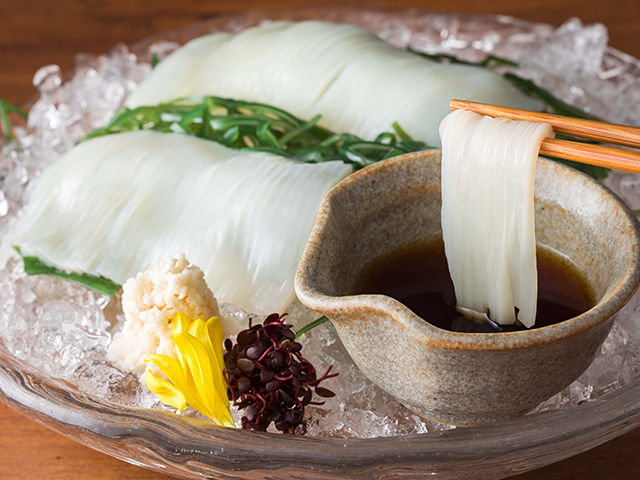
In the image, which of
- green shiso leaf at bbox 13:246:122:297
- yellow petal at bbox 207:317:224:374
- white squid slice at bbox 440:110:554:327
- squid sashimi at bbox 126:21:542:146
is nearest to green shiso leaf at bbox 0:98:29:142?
squid sashimi at bbox 126:21:542:146

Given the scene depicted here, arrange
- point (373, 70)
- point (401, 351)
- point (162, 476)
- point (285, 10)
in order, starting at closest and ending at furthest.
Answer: point (401, 351) < point (162, 476) < point (373, 70) < point (285, 10)

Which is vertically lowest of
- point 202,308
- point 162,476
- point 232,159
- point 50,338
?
point 162,476

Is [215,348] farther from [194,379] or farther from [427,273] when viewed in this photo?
[427,273]

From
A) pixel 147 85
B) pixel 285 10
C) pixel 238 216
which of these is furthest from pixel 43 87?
pixel 238 216

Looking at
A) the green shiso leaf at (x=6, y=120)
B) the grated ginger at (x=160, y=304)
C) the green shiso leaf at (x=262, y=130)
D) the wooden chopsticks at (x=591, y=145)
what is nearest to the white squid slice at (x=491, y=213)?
the wooden chopsticks at (x=591, y=145)

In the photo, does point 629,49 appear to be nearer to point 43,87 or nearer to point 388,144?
point 388,144

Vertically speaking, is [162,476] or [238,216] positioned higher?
[238,216]

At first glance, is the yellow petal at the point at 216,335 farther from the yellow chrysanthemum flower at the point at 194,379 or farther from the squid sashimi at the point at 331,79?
the squid sashimi at the point at 331,79
